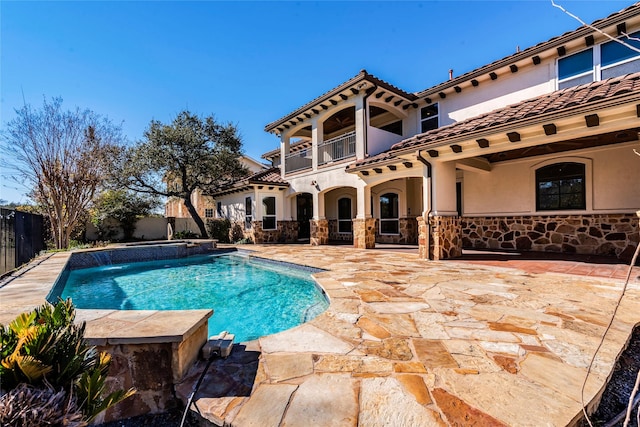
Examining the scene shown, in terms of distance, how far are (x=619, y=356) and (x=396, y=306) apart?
2264 mm

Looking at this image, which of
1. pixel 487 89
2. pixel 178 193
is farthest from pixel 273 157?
pixel 487 89

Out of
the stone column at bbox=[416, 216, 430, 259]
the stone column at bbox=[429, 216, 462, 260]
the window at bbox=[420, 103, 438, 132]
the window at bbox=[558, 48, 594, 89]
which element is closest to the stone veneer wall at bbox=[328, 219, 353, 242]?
the window at bbox=[420, 103, 438, 132]

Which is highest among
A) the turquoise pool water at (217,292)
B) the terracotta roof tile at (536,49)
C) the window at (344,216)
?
the terracotta roof tile at (536,49)

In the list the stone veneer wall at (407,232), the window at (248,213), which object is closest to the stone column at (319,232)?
the stone veneer wall at (407,232)

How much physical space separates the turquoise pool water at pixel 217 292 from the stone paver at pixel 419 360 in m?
1.34

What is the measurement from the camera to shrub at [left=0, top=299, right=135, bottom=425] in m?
1.30

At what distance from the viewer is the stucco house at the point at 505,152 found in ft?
21.2

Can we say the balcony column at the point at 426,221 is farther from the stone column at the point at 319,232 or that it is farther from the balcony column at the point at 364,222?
the stone column at the point at 319,232

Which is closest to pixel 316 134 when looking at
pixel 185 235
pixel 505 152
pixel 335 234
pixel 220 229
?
pixel 335 234

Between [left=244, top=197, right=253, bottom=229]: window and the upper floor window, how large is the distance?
13.9m

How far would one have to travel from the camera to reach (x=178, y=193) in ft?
54.3

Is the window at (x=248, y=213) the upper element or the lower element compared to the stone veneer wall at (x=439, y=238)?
upper

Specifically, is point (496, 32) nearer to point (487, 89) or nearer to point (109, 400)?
point (487, 89)

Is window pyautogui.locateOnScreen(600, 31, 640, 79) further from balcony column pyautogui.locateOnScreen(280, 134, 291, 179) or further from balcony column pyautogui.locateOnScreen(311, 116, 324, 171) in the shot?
balcony column pyautogui.locateOnScreen(280, 134, 291, 179)
